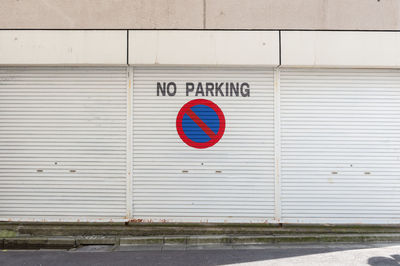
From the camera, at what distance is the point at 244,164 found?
7.53m

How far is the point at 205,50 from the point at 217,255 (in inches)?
164

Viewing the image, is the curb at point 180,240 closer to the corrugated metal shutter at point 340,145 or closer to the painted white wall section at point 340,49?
the corrugated metal shutter at point 340,145

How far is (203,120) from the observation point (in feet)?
24.8

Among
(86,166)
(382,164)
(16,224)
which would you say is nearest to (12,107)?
(86,166)

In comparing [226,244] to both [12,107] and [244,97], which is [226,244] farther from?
[12,107]

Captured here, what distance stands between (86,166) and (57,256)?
2012 millimetres

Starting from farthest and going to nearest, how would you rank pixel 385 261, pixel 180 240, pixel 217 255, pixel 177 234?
pixel 177 234
pixel 180 240
pixel 217 255
pixel 385 261

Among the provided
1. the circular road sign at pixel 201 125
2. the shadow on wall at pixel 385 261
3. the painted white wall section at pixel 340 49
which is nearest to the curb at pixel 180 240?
the shadow on wall at pixel 385 261

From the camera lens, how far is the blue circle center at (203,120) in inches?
297

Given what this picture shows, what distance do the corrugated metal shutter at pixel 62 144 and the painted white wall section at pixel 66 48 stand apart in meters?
0.30

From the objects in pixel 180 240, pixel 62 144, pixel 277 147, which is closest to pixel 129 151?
pixel 62 144

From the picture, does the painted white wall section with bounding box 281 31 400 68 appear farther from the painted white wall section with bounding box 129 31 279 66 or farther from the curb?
the curb
